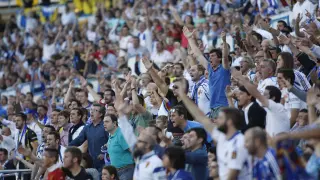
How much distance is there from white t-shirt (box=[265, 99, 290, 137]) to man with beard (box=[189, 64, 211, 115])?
342 cm

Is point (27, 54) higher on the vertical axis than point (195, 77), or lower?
higher

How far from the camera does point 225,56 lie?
14.3 meters

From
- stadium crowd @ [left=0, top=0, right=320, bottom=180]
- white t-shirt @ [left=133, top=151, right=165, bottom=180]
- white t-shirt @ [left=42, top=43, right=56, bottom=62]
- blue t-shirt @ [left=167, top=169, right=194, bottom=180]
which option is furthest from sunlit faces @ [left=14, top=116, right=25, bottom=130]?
white t-shirt @ [left=42, top=43, right=56, bottom=62]

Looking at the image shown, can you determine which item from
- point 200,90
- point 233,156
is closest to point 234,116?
point 233,156

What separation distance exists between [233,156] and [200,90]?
208 inches

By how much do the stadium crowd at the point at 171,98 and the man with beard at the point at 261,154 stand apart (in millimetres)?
11

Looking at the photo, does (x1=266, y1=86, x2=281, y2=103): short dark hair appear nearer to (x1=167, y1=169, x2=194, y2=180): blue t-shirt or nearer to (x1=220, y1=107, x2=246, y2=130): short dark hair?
(x1=220, y1=107, x2=246, y2=130): short dark hair

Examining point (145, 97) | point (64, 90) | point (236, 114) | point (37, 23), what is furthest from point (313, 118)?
point (37, 23)

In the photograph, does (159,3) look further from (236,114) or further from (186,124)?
(236,114)

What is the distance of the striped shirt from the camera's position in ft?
32.1

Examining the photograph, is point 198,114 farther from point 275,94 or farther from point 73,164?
Result: point 73,164

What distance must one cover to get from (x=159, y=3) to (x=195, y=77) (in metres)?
A: 12.5

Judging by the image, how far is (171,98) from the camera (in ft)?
49.0

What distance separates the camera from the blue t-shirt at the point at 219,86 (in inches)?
571
